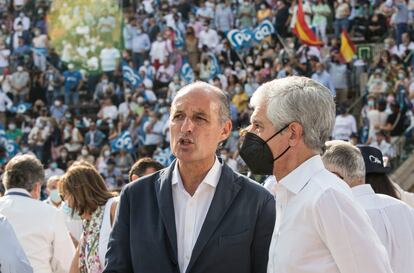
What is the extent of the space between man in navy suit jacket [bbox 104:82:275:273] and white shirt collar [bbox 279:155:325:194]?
59cm

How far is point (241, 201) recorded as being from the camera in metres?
4.54

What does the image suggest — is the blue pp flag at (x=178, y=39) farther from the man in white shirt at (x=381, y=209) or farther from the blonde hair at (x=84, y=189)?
the man in white shirt at (x=381, y=209)

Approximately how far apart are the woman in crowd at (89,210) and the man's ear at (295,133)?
8.72 ft

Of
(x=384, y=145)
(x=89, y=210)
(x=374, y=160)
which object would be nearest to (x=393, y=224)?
(x=374, y=160)

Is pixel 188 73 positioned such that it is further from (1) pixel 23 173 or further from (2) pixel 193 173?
(2) pixel 193 173

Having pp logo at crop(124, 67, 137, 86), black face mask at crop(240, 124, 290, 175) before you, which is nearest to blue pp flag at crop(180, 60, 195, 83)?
pp logo at crop(124, 67, 137, 86)

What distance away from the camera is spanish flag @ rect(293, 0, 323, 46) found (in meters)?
23.1

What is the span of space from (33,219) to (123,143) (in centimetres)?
1623

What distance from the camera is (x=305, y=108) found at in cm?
389

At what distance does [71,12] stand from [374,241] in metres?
24.3

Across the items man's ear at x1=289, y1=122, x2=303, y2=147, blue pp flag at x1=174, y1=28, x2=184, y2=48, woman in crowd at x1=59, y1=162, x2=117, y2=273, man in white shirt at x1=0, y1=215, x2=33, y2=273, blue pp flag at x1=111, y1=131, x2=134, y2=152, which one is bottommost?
blue pp flag at x1=111, y1=131, x2=134, y2=152

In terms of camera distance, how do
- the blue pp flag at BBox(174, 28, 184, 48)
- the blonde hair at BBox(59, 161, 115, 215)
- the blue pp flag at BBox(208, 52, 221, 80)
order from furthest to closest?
the blue pp flag at BBox(174, 28, 184, 48), the blue pp flag at BBox(208, 52, 221, 80), the blonde hair at BBox(59, 161, 115, 215)

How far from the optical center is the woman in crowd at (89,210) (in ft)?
21.2

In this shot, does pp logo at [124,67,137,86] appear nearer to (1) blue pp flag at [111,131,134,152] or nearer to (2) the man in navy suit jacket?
(1) blue pp flag at [111,131,134,152]
